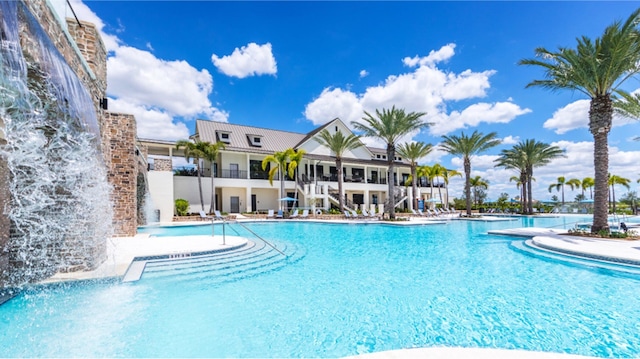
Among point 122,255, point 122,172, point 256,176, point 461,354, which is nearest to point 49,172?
point 122,255

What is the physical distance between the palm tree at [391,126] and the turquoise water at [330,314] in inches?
664

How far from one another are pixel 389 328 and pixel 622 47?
14392 millimetres

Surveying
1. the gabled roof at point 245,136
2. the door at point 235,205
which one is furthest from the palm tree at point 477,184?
the door at point 235,205

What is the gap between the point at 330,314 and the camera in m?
4.71

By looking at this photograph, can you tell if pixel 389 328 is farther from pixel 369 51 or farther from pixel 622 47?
pixel 369 51

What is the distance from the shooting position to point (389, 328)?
13.8ft

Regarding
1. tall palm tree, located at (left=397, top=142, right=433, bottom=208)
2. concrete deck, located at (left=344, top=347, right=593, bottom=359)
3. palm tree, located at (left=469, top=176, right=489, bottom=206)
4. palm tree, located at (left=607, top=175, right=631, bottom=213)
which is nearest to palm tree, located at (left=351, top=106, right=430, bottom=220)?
tall palm tree, located at (left=397, top=142, right=433, bottom=208)

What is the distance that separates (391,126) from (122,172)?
18231mm

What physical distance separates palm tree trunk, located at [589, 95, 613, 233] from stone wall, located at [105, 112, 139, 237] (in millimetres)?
19419

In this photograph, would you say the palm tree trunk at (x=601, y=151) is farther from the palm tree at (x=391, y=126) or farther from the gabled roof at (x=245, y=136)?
the gabled roof at (x=245, y=136)

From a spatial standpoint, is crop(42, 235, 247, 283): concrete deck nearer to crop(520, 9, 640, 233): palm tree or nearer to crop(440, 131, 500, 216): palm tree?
crop(520, 9, 640, 233): palm tree

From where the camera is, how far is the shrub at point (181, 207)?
22625mm

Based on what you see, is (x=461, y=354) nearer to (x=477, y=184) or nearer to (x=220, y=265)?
(x=220, y=265)

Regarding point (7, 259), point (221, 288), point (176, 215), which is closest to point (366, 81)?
point (176, 215)
